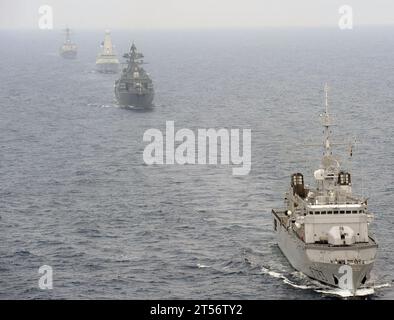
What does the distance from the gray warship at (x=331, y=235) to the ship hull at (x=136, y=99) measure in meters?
111

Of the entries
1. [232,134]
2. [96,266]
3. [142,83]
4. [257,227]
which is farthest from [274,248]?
[142,83]

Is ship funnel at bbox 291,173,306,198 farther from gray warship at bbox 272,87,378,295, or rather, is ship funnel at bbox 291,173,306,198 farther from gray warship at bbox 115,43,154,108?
gray warship at bbox 115,43,154,108

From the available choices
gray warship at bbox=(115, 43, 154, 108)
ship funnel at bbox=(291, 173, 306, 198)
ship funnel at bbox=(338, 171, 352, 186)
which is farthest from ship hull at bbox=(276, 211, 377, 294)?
gray warship at bbox=(115, 43, 154, 108)

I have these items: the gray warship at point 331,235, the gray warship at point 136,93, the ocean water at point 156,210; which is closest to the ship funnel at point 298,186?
the gray warship at point 331,235

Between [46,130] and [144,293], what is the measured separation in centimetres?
9276

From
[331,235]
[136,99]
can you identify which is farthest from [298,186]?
[136,99]

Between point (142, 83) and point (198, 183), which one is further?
point (142, 83)

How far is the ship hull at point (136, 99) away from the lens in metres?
191

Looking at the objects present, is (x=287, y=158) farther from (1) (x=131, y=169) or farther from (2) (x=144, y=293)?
(2) (x=144, y=293)

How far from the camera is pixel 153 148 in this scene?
5517 inches

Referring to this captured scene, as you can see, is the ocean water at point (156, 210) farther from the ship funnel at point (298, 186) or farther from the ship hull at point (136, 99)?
the ship hull at point (136, 99)

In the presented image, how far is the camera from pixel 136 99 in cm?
19150

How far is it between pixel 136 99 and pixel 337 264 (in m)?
124

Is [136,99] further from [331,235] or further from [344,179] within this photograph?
[331,235]
